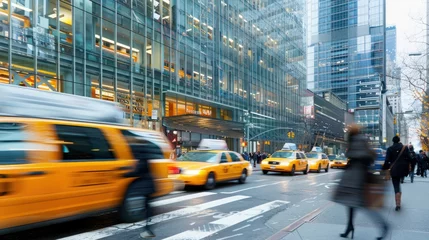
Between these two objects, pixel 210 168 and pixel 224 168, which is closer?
pixel 210 168

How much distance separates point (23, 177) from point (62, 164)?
0.70 metres

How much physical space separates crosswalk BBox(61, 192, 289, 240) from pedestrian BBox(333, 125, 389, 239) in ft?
6.98

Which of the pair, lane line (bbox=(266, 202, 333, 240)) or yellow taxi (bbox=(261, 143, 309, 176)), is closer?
lane line (bbox=(266, 202, 333, 240))

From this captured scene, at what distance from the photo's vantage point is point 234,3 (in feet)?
141

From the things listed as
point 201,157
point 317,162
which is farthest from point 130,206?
point 317,162

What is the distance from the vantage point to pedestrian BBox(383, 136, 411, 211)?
7.96 meters

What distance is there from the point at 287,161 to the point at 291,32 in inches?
1818

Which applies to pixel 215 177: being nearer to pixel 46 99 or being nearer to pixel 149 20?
pixel 46 99

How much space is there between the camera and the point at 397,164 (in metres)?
8.02

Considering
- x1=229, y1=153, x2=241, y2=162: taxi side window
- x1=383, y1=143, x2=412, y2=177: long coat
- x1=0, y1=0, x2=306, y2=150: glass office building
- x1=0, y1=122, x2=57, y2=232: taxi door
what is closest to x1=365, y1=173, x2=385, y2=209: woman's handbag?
x1=383, y1=143, x2=412, y2=177: long coat

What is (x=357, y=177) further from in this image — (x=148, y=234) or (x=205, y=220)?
(x=148, y=234)

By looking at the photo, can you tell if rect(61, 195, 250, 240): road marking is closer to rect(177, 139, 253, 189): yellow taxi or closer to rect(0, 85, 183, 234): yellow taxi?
rect(0, 85, 183, 234): yellow taxi

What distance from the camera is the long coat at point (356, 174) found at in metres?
5.16

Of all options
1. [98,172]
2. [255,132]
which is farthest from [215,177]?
[255,132]
